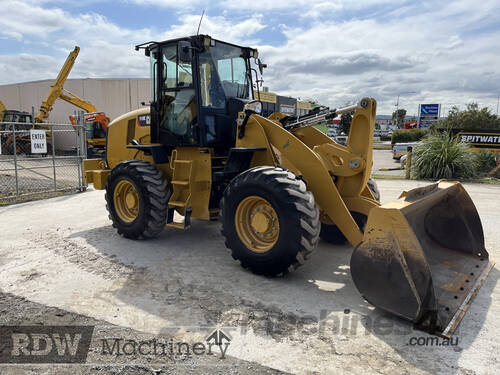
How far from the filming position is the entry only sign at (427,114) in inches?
2080

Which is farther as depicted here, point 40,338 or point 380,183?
point 380,183

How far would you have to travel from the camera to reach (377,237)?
11.7ft

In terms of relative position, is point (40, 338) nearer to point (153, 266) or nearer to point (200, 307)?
point (200, 307)

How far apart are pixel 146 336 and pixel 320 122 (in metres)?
3.39

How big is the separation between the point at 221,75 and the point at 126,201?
8.10 feet

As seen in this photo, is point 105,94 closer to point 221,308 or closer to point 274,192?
point 274,192

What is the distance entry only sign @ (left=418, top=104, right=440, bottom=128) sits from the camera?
5284cm

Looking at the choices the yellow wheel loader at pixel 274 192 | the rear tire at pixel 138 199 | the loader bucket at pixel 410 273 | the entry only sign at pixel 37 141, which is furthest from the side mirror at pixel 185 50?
the entry only sign at pixel 37 141

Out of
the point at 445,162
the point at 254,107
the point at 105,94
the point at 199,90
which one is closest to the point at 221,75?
the point at 199,90

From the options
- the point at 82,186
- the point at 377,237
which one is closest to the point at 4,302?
the point at 377,237

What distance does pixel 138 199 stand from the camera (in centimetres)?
595

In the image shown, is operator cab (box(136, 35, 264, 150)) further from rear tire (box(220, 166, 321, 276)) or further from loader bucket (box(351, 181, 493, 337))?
loader bucket (box(351, 181, 493, 337))

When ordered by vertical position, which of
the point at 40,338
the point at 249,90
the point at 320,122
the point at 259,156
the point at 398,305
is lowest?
the point at 40,338

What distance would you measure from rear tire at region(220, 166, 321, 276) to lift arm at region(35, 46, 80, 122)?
67.2ft
